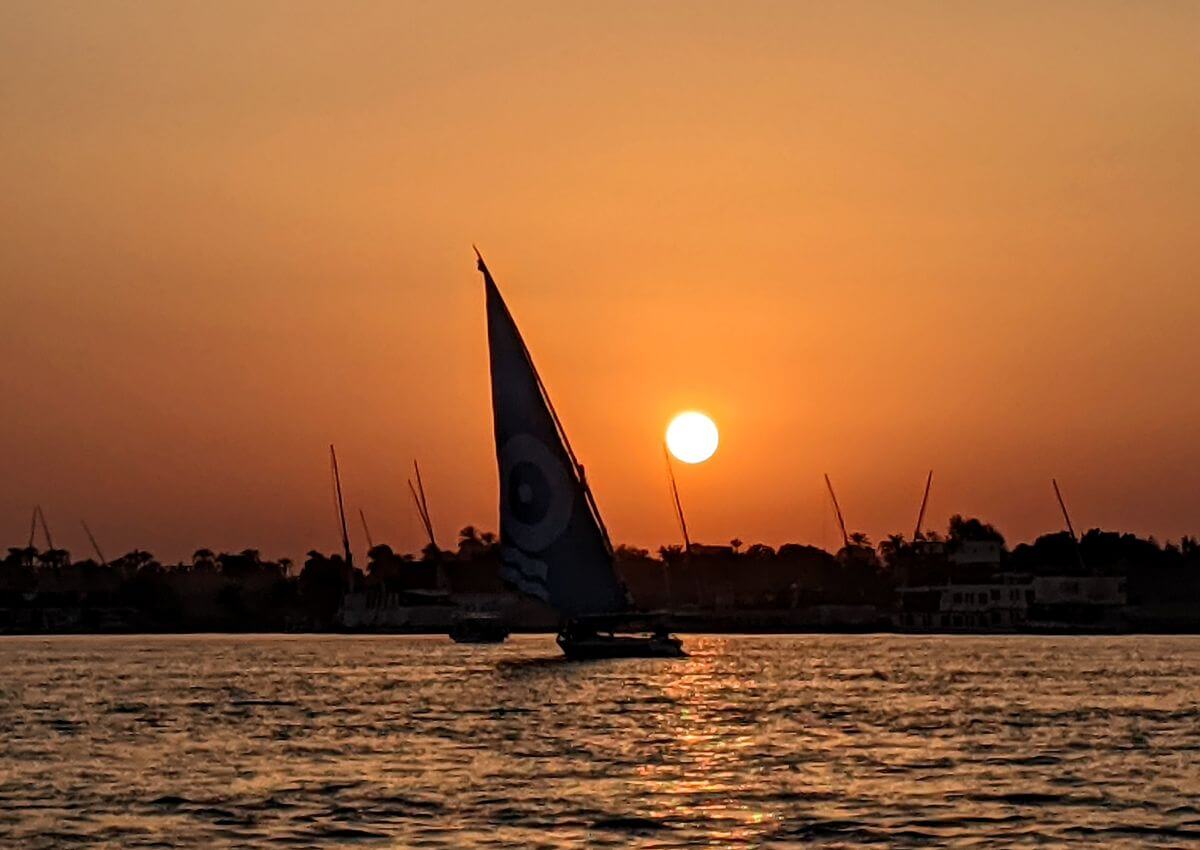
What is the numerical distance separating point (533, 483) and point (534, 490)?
1.14 ft

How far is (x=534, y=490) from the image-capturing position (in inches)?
4122

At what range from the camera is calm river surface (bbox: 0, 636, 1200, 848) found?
135 feet

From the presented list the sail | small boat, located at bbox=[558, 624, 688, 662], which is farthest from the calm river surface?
the sail

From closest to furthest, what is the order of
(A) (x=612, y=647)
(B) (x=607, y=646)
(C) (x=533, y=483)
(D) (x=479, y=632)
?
1. (C) (x=533, y=483)
2. (A) (x=612, y=647)
3. (B) (x=607, y=646)
4. (D) (x=479, y=632)

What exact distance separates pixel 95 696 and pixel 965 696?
36.3m

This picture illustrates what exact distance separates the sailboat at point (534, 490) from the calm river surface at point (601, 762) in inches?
209

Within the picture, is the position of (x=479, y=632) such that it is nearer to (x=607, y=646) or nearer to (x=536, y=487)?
(x=607, y=646)

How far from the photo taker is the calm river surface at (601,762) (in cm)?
4116

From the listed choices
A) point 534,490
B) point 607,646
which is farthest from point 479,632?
point 534,490

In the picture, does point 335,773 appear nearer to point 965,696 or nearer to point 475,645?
point 965,696

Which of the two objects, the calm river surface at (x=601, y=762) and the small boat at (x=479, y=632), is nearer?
the calm river surface at (x=601, y=762)

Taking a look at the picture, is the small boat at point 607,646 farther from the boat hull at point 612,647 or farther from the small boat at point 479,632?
the small boat at point 479,632

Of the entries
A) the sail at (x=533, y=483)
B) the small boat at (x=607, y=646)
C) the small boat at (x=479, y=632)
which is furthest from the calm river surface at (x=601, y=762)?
the small boat at (x=479, y=632)

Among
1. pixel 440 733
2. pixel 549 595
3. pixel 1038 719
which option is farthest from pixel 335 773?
pixel 549 595
